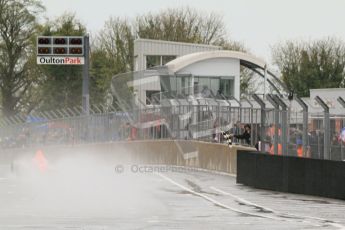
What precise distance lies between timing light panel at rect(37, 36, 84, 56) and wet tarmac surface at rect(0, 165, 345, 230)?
1732 cm

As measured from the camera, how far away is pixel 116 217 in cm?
1756

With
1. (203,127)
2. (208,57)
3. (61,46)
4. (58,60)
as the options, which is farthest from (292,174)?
(208,57)

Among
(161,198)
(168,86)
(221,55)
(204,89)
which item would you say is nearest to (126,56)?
(221,55)

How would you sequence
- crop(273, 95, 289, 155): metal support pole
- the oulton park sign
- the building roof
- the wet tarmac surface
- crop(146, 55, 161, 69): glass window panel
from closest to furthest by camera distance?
the wet tarmac surface
crop(273, 95, 289, 155): metal support pole
the oulton park sign
the building roof
crop(146, 55, 161, 69): glass window panel

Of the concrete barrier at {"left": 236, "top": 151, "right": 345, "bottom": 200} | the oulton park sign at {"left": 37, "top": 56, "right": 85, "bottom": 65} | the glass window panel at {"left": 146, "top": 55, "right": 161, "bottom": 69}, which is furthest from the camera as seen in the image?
the glass window panel at {"left": 146, "top": 55, "right": 161, "bottom": 69}

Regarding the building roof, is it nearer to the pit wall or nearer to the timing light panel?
the pit wall

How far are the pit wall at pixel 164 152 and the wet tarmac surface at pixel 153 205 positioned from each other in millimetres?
1823

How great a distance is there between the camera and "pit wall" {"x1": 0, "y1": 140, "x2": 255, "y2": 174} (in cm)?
3419

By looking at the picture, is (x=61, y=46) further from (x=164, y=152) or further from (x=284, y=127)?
(x=284, y=127)

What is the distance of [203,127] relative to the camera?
124 feet

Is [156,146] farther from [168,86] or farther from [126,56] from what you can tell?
[126,56]

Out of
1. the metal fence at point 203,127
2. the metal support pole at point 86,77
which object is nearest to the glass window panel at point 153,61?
the metal fence at point 203,127

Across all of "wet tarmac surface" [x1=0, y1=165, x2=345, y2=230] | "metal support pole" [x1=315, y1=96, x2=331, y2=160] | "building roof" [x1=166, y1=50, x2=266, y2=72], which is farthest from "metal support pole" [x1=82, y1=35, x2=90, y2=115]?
"metal support pole" [x1=315, y1=96, x2=331, y2=160]

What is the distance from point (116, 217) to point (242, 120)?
18.1m
